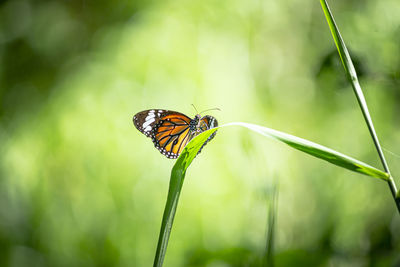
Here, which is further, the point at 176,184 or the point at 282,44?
the point at 282,44

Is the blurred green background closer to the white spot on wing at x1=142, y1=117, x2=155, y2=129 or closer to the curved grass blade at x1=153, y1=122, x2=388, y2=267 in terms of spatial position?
the white spot on wing at x1=142, y1=117, x2=155, y2=129

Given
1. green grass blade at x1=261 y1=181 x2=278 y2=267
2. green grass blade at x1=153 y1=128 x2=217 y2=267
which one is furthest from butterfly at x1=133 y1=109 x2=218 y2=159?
green grass blade at x1=261 y1=181 x2=278 y2=267

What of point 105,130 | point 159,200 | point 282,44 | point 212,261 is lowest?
point 212,261

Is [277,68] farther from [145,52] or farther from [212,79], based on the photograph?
[145,52]

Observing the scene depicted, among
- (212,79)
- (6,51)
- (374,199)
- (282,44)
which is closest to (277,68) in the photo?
(282,44)

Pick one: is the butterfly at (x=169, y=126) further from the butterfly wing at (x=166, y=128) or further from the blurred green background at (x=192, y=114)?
the blurred green background at (x=192, y=114)

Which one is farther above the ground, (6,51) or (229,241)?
(6,51)
